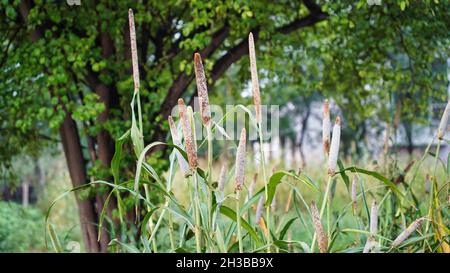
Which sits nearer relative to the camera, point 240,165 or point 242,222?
point 240,165

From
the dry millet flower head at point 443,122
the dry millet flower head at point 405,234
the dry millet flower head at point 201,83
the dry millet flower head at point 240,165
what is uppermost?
the dry millet flower head at point 201,83

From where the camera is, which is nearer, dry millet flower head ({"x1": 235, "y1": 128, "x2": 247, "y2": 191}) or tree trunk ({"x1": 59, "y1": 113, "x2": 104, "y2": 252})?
dry millet flower head ({"x1": 235, "y1": 128, "x2": 247, "y2": 191})

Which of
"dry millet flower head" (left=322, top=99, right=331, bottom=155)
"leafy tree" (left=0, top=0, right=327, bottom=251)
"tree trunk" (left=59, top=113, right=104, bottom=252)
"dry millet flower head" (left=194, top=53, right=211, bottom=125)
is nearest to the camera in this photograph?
"dry millet flower head" (left=194, top=53, right=211, bottom=125)

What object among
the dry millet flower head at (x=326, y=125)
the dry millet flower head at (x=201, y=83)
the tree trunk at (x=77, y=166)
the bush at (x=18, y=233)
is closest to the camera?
the dry millet flower head at (x=201, y=83)

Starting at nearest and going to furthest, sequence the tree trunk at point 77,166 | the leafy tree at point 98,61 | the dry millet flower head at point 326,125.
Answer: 1. the dry millet flower head at point 326,125
2. the leafy tree at point 98,61
3. the tree trunk at point 77,166

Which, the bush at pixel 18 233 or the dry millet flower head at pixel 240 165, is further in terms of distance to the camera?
the bush at pixel 18 233

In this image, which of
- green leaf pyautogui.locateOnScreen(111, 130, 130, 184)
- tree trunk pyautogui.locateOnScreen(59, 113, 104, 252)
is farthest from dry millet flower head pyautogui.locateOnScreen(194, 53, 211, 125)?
tree trunk pyautogui.locateOnScreen(59, 113, 104, 252)

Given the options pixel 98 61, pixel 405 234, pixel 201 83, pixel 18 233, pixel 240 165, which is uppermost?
pixel 98 61

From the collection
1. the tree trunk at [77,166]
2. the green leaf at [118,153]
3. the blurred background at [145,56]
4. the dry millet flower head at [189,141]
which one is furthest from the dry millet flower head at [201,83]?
the tree trunk at [77,166]

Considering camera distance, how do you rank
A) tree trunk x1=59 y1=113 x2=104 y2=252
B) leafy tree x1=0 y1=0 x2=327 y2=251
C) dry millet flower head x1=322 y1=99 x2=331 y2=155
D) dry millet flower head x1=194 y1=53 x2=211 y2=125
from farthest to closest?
tree trunk x1=59 y1=113 x2=104 y2=252 → leafy tree x1=0 y1=0 x2=327 y2=251 → dry millet flower head x1=322 y1=99 x2=331 y2=155 → dry millet flower head x1=194 y1=53 x2=211 y2=125

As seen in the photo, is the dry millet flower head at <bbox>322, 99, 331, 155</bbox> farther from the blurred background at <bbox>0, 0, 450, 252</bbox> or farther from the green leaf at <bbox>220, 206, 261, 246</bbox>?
the blurred background at <bbox>0, 0, 450, 252</bbox>

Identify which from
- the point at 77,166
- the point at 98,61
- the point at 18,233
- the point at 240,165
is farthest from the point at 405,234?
the point at 18,233

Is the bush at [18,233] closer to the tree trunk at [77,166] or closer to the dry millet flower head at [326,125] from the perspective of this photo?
the tree trunk at [77,166]

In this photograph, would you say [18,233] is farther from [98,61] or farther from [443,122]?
[443,122]
